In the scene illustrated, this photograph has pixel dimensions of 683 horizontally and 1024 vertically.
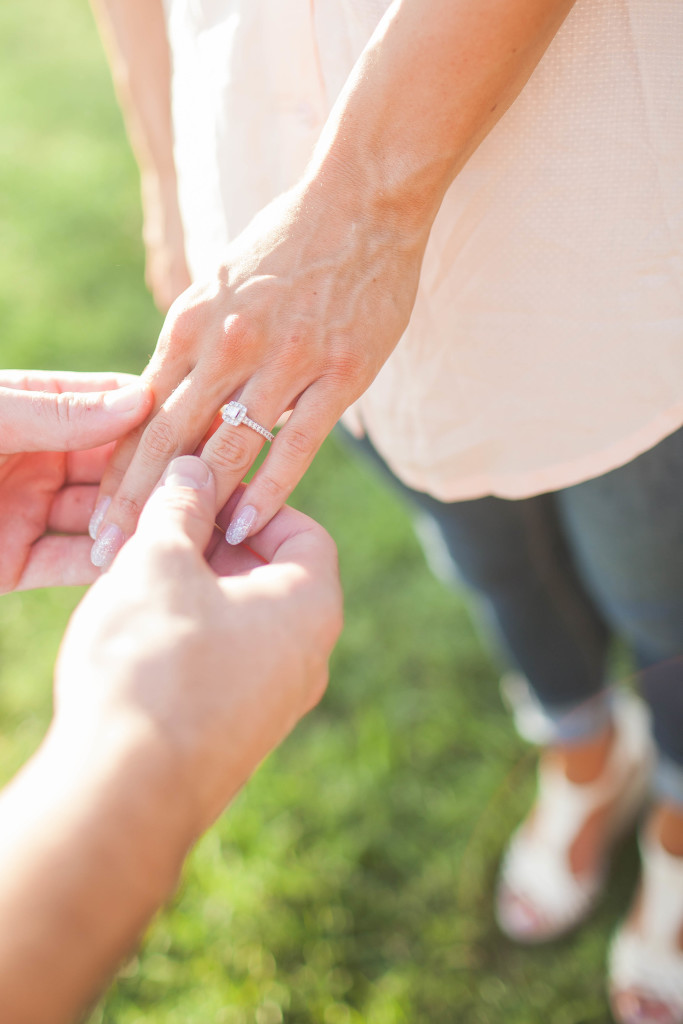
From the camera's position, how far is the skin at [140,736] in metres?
0.55

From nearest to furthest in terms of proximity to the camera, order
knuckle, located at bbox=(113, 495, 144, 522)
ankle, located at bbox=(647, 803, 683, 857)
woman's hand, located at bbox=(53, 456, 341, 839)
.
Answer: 1. woman's hand, located at bbox=(53, 456, 341, 839)
2. knuckle, located at bbox=(113, 495, 144, 522)
3. ankle, located at bbox=(647, 803, 683, 857)

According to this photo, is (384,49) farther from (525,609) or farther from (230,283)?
(525,609)

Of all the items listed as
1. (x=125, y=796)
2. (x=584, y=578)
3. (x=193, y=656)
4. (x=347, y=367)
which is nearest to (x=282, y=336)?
(x=347, y=367)

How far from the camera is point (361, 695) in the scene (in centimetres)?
206

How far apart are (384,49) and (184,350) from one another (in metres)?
0.41

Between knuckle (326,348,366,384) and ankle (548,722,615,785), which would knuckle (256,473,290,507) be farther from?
ankle (548,722,615,785)

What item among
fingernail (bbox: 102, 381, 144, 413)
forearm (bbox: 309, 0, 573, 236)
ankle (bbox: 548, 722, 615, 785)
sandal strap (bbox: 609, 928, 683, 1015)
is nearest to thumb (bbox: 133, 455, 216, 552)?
fingernail (bbox: 102, 381, 144, 413)

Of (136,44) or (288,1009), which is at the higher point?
(136,44)

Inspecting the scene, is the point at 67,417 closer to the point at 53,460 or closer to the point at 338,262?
the point at 53,460

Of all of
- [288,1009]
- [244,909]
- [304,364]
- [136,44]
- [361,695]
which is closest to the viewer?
[304,364]

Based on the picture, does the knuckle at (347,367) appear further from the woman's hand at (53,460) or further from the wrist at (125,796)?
the wrist at (125,796)

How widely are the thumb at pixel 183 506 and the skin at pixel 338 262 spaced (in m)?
Result: 0.03

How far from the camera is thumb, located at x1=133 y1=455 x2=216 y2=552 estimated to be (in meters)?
0.84

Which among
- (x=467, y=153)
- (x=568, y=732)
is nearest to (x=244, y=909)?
(x=568, y=732)
